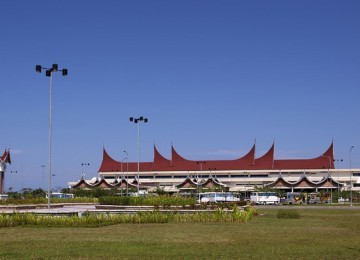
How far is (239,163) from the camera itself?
13488 centimetres

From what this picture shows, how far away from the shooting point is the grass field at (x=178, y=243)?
1427cm

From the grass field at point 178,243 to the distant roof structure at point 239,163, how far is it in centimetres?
10748

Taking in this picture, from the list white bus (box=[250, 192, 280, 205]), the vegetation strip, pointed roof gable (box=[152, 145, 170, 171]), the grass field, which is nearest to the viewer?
the grass field

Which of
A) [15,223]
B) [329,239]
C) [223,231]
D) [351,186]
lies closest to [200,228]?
[223,231]

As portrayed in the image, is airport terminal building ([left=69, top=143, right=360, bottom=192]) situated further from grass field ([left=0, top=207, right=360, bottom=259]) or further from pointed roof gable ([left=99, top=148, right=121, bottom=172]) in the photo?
grass field ([left=0, top=207, right=360, bottom=259])

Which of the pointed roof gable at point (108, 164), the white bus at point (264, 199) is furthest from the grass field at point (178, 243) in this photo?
the pointed roof gable at point (108, 164)

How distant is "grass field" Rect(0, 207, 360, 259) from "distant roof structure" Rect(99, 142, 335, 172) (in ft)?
353

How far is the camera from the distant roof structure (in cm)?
13062

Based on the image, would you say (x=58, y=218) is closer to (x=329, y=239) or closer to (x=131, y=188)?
(x=329, y=239)

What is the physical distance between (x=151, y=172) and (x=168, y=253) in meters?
125

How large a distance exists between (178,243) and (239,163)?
390ft

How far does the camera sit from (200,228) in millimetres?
22906

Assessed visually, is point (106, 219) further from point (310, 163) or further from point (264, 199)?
point (310, 163)

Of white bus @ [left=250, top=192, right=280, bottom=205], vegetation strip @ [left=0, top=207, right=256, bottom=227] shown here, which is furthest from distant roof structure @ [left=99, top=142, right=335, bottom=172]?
vegetation strip @ [left=0, top=207, right=256, bottom=227]
